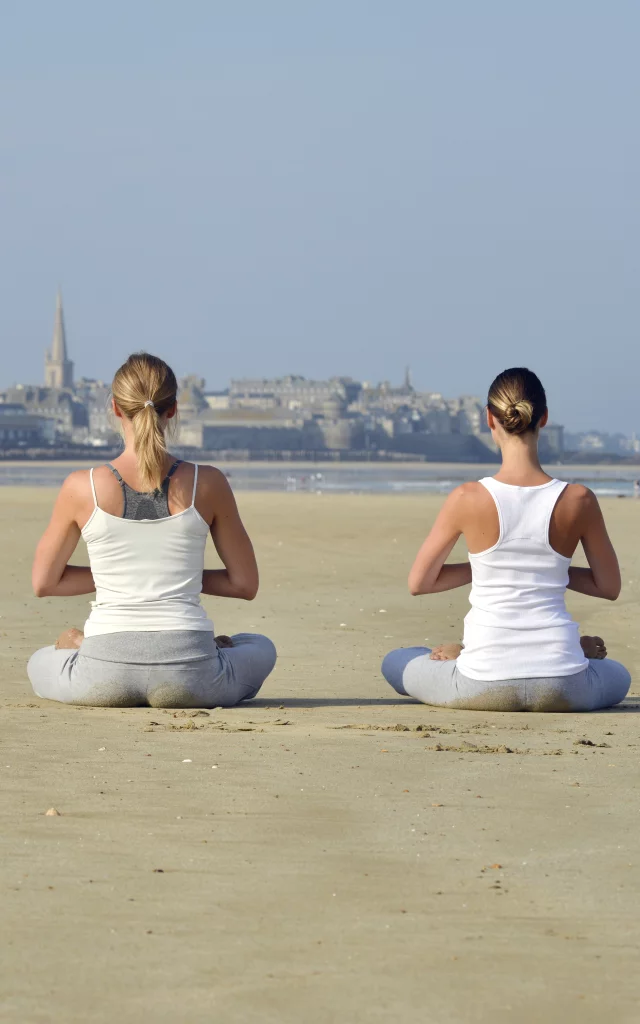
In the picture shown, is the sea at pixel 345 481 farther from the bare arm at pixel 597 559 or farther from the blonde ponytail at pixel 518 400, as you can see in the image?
the blonde ponytail at pixel 518 400

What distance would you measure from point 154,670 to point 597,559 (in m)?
1.38

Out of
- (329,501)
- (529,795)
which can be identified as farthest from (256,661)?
(329,501)

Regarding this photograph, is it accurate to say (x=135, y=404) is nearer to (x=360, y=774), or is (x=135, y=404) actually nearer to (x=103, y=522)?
(x=103, y=522)

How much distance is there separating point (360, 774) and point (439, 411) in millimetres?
181123

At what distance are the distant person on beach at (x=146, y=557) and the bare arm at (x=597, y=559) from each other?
1.01 metres

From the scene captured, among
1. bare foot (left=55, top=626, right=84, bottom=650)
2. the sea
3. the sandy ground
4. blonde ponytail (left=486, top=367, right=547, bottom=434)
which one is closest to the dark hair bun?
blonde ponytail (left=486, top=367, right=547, bottom=434)

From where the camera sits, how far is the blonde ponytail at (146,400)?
4.09 meters

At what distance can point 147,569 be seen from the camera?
4277 millimetres

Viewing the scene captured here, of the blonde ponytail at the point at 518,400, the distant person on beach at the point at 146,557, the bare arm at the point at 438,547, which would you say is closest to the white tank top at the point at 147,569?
the distant person on beach at the point at 146,557

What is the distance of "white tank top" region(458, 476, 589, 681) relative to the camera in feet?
13.9

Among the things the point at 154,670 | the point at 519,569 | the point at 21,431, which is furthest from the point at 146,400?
the point at 21,431

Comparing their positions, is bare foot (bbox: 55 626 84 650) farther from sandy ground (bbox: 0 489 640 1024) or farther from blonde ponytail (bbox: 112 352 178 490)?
blonde ponytail (bbox: 112 352 178 490)

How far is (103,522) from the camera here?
422 cm

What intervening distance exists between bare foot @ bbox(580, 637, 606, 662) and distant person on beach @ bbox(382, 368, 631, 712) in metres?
0.05
